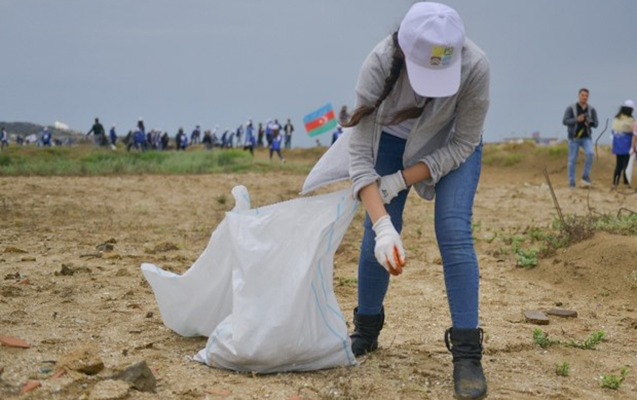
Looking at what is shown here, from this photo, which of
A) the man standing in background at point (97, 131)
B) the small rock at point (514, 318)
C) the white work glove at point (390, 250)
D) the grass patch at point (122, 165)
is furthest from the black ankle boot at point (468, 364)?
the man standing in background at point (97, 131)

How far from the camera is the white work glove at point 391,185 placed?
110 inches

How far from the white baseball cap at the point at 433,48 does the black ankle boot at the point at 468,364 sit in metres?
0.84

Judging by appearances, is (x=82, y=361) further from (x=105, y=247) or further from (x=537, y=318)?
(x=105, y=247)

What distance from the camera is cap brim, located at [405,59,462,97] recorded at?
2.47 m

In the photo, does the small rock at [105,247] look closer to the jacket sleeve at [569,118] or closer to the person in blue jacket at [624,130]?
the jacket sleeve at [569,118]

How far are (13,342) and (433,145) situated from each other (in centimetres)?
172

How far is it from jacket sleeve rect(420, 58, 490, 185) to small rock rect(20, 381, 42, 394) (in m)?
1.47

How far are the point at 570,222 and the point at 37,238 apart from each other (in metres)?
4.02

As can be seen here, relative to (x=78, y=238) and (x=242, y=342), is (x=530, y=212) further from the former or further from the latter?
(x=242, y=342)

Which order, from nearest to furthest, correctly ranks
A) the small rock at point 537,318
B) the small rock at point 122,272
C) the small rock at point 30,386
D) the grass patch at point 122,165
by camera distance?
the small rock at point 30,386 < the small rock at point 537,318 < the small rock at point 122,272 < the grass patch at point 122,165

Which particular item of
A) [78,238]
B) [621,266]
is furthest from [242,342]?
[78,238]

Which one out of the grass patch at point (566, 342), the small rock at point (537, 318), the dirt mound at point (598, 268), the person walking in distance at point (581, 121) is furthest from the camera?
the person walking in distance at point (581, 121)

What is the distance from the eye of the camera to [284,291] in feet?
8.94

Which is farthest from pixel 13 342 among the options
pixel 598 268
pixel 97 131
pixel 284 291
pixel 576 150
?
pixel 97 131
